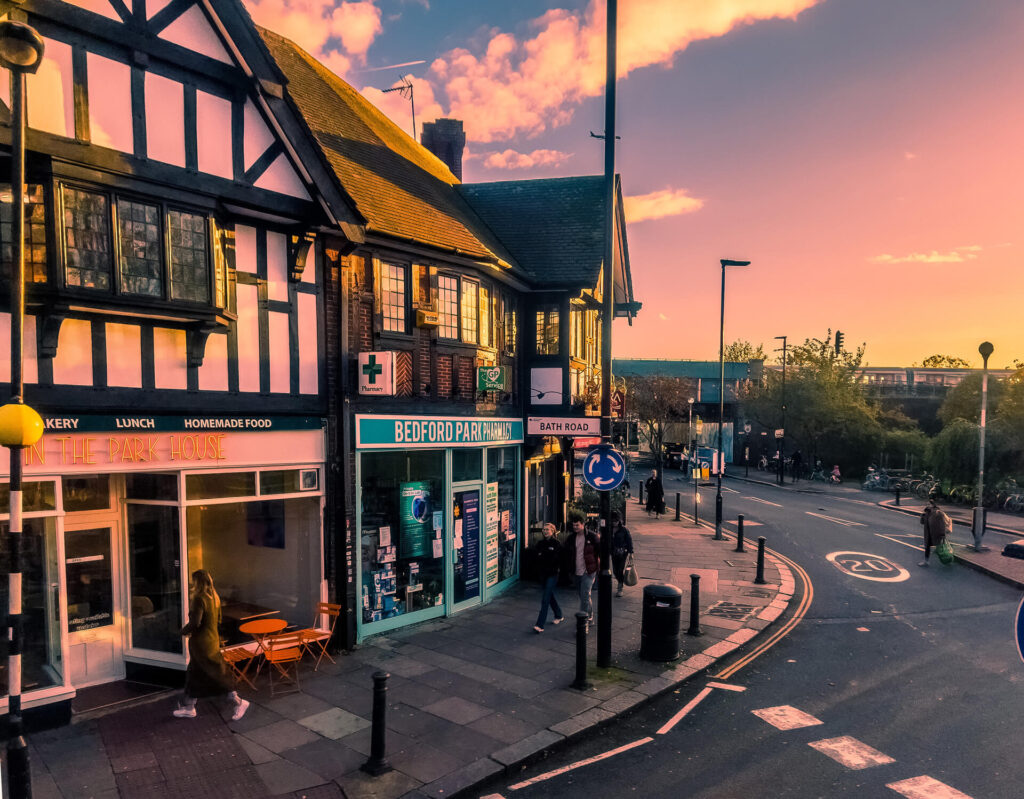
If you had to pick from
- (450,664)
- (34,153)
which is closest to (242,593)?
(450,664)

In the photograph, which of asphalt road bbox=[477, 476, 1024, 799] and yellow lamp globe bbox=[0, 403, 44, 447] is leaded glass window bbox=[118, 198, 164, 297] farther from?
asphalt road bbox=[477, 476, 1024, 799]

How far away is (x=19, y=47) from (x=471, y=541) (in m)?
10.3

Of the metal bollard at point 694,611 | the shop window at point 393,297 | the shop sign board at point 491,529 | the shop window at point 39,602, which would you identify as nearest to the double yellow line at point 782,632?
the metal bollard at point 694,611

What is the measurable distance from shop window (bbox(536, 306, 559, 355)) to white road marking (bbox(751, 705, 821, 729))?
9359 millimetres

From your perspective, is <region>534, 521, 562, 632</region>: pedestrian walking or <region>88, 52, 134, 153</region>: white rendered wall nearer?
<region>88, 52, 134, 153</region>: white rendered wall

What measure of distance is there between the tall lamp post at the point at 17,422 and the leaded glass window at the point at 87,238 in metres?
1.60

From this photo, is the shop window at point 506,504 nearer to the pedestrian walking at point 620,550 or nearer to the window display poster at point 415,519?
the window display poster at point 415,519

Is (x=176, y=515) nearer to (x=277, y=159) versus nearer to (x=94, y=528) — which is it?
(x=94, y=528)

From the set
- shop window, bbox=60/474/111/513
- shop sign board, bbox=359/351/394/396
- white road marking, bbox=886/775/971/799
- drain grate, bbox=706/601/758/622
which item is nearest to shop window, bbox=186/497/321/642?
shop window, bbox=60/474/111/513

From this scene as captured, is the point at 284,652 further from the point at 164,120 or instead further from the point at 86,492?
the point at 164,120

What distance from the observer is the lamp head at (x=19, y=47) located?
552 cm

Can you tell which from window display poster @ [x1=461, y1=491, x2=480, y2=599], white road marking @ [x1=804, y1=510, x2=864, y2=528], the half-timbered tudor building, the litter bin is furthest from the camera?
white road marking @ [x1=804, y1=510, x2=864, y2=528]

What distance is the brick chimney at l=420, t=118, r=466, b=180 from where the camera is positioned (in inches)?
854

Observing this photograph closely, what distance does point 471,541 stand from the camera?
13.3 metres
